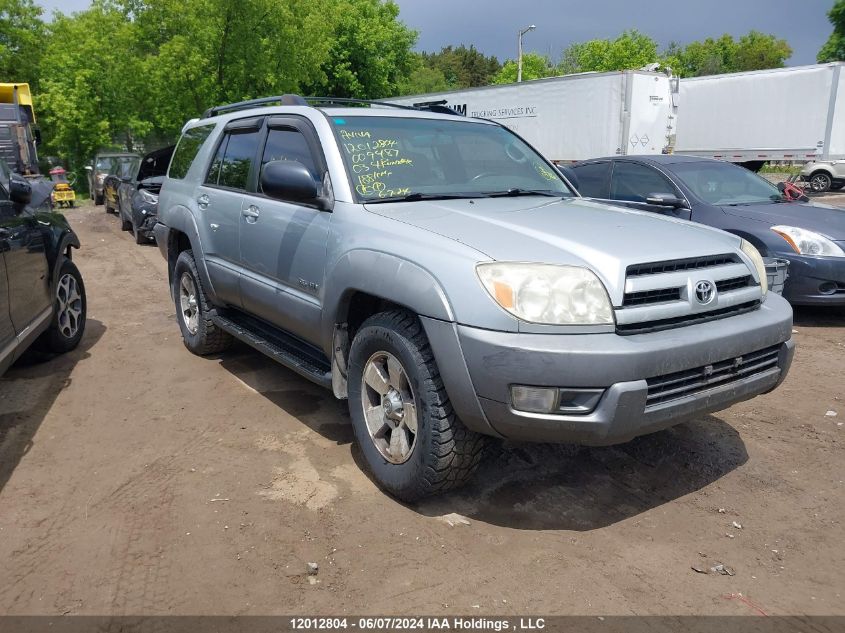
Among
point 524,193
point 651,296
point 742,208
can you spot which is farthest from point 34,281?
point 742,208

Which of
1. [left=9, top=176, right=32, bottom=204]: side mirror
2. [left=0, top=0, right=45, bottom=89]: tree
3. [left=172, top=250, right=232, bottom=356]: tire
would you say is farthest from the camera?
[left=0, top=0, right=45, bottom=89]: tree

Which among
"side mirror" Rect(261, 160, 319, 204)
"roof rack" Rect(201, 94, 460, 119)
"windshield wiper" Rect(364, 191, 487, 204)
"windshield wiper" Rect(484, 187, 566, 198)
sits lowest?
"windshield wiper" Rect(484, 187, 566, 198)

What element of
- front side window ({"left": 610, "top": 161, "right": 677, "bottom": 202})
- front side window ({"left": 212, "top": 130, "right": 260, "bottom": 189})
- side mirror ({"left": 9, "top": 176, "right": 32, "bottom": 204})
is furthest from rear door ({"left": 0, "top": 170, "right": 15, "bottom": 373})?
front side window ({"left": 610, "top": 161, "right": 677, "bottom": 202})

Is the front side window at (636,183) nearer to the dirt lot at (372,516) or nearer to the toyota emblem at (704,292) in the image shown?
the dirt lot at (372,516)

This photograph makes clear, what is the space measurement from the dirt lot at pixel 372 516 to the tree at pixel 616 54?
1931 inches

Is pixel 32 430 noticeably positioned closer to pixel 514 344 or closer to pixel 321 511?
pixel 321 511

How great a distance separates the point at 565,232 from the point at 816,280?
168 inches

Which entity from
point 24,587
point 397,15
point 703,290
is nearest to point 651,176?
point 703,290

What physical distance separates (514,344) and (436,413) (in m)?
0.52

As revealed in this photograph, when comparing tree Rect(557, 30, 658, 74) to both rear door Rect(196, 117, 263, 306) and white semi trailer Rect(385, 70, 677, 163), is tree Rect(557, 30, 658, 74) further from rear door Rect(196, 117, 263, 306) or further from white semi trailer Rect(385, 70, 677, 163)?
rear door Rect(196, 117, 263, 306)

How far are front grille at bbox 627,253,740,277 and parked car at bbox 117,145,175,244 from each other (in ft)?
33.4

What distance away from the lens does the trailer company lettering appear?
3.81m

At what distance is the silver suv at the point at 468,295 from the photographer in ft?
9.37

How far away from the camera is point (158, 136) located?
99.3 feet
